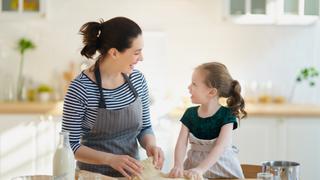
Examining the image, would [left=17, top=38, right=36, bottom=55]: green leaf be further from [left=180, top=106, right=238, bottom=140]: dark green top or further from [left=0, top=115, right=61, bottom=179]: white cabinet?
[left=180, top=106, right=238, bottom=140]: dark green top

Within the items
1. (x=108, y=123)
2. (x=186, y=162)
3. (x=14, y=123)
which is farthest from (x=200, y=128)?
(x=14, y=123)

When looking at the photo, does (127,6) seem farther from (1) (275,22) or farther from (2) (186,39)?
(1) (275,22)

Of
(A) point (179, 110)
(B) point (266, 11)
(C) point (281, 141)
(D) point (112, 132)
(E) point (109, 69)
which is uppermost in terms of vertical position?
(B) point (266, 11)

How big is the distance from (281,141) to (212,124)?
7.40 ft

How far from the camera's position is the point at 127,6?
5.46 m

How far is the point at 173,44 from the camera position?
5523 mm

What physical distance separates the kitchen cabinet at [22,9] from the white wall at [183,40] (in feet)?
0.77

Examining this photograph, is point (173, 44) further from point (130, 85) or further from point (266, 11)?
point (130, 85)

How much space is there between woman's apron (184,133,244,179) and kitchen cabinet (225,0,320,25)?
2.47m

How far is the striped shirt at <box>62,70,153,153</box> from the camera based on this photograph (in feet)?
9.01

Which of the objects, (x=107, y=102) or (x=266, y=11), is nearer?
(x=107, y=102)

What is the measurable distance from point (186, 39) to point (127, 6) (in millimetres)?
583

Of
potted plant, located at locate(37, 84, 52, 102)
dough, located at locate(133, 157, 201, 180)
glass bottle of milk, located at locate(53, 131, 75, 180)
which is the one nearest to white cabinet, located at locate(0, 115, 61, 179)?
potted plant, located at locate(37, 84, 52, 102)

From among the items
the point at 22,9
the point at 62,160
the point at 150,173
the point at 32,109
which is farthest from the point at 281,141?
the point at 62,160
